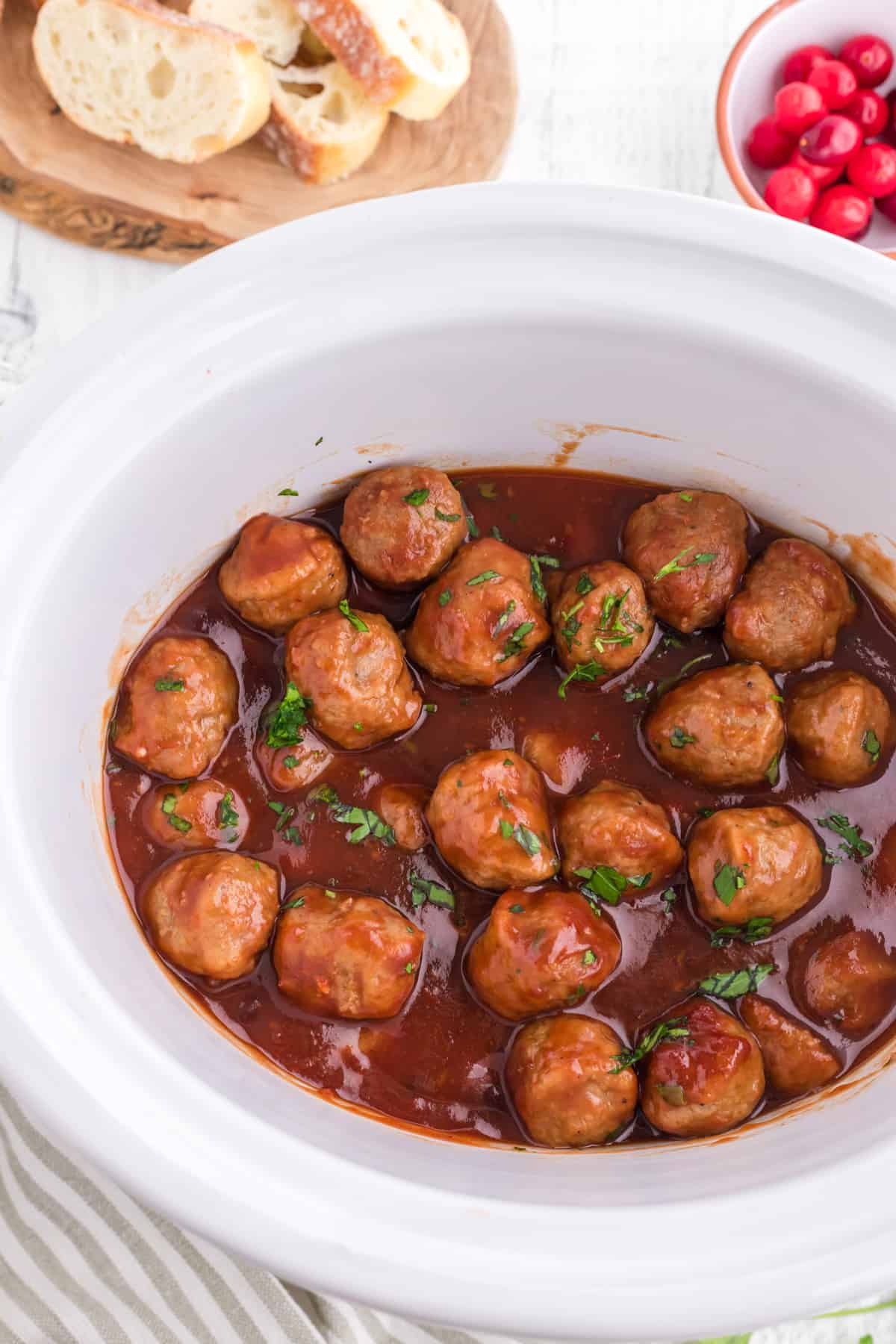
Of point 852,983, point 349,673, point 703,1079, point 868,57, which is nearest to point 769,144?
point 868,57

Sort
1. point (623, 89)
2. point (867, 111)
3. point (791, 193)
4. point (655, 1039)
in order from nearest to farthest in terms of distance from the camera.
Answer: point (655, 1039) < point (791, 193) < point (867, 111) < point (623, 89)

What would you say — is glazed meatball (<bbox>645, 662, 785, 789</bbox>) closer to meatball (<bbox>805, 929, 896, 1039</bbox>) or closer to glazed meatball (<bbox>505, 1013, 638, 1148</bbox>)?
meatball (<bbox>805, 929, 896, 1039</bbox>)

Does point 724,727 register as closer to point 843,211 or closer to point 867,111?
point 843,211

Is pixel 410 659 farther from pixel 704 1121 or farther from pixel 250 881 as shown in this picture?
pixel 704 1121

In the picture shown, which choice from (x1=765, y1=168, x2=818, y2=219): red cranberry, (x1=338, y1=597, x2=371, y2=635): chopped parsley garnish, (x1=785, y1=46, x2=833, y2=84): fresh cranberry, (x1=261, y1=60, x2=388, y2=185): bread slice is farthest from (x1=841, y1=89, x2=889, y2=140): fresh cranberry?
(x1=338, y1=597, x2=371, y2=635): chopped parsley garnish

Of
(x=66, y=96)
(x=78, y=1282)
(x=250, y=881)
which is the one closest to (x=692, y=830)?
(x=250, y=881)
